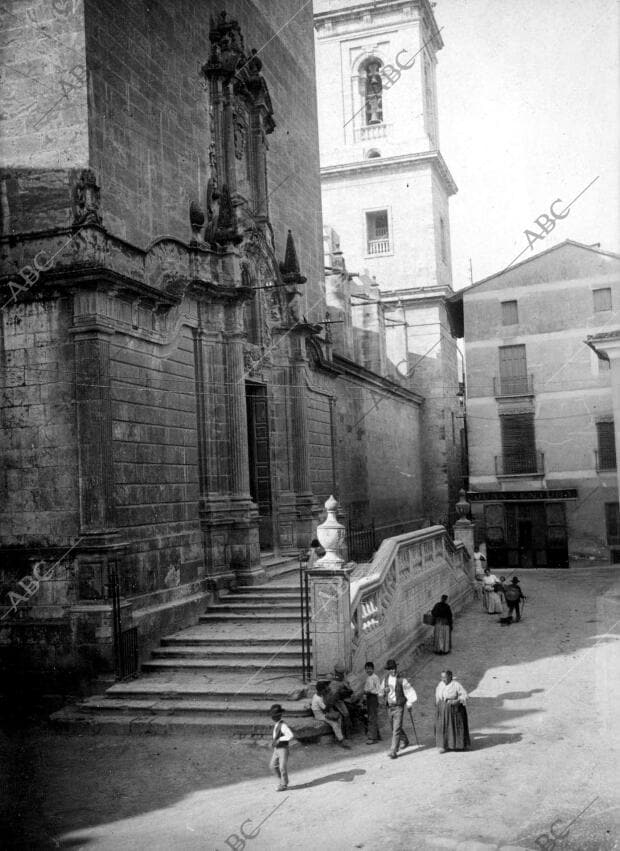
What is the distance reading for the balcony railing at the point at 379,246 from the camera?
140 ft

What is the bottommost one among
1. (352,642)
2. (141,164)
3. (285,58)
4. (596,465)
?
(352,642)

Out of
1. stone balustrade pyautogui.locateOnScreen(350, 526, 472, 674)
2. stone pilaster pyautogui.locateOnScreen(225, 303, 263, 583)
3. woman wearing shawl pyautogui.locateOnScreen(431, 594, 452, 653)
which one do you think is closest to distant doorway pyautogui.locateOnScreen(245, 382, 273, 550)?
stone pilaster pyautogui.locateOnScreen(225, 303, 263, 583)

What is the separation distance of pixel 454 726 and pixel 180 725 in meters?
3.72

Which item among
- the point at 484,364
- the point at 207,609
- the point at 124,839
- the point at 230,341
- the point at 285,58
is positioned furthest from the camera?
the point at 484,364

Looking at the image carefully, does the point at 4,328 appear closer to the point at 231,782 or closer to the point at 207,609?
the point at 207,609

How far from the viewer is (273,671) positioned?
42.2 feet

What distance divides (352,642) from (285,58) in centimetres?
1666

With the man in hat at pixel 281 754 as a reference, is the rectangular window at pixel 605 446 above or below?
above

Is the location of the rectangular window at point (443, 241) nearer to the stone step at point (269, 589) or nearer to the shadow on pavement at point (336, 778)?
→ the stone step at point (269, 589)

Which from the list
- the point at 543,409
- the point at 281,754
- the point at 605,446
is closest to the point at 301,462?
the point at 281,754

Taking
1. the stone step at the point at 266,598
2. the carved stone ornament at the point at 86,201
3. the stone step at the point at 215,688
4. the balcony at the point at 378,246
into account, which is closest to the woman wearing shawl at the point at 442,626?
the stone step at the point at 266,598

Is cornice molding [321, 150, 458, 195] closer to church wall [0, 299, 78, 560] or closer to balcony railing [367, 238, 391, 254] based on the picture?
balcony railing [367, 238, 391, 254]

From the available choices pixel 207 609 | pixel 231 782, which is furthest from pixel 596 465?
pixel 231 782

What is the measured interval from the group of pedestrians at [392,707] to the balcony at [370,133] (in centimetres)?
3607
